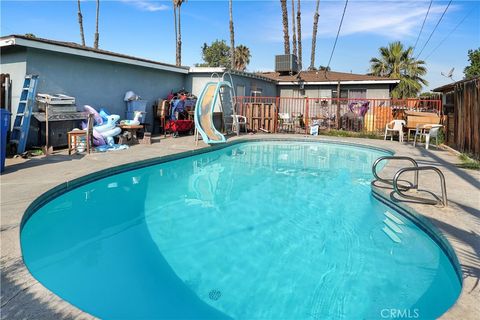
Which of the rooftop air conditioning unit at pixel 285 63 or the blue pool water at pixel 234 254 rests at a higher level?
the rooftop air conditioning unit at pixel 285 63

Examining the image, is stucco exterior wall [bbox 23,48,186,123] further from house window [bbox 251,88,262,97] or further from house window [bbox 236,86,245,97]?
house window [bbox 251,88,262,97]

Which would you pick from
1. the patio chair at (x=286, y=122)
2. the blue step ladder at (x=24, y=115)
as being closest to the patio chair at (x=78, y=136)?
the blue step ladder at (x=24, y=115)

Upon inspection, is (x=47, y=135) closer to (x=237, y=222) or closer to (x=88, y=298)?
(x=237, y=222)

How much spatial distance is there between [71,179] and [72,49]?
559 centimetres

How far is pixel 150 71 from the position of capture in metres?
13.6

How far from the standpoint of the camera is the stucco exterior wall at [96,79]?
30.7 ft

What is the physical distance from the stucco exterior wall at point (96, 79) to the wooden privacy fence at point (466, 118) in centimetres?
1069

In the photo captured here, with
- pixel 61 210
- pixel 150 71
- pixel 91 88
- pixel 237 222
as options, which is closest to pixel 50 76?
pixel 91 88

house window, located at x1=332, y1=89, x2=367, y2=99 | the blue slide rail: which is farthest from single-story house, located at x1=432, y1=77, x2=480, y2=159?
house window, located at x1=332, y1=89, x2=367, y2=99

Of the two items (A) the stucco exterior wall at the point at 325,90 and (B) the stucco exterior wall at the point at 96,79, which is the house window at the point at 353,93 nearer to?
(A) the stucco exterior wall at the point at 325,90

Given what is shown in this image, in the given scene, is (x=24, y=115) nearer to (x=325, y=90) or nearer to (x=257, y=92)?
(x=257, y=92)

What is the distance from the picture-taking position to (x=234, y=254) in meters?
3.87

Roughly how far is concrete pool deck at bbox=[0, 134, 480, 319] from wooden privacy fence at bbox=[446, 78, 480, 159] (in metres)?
0.49

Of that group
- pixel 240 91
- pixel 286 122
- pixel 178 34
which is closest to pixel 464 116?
pixel 286 122
